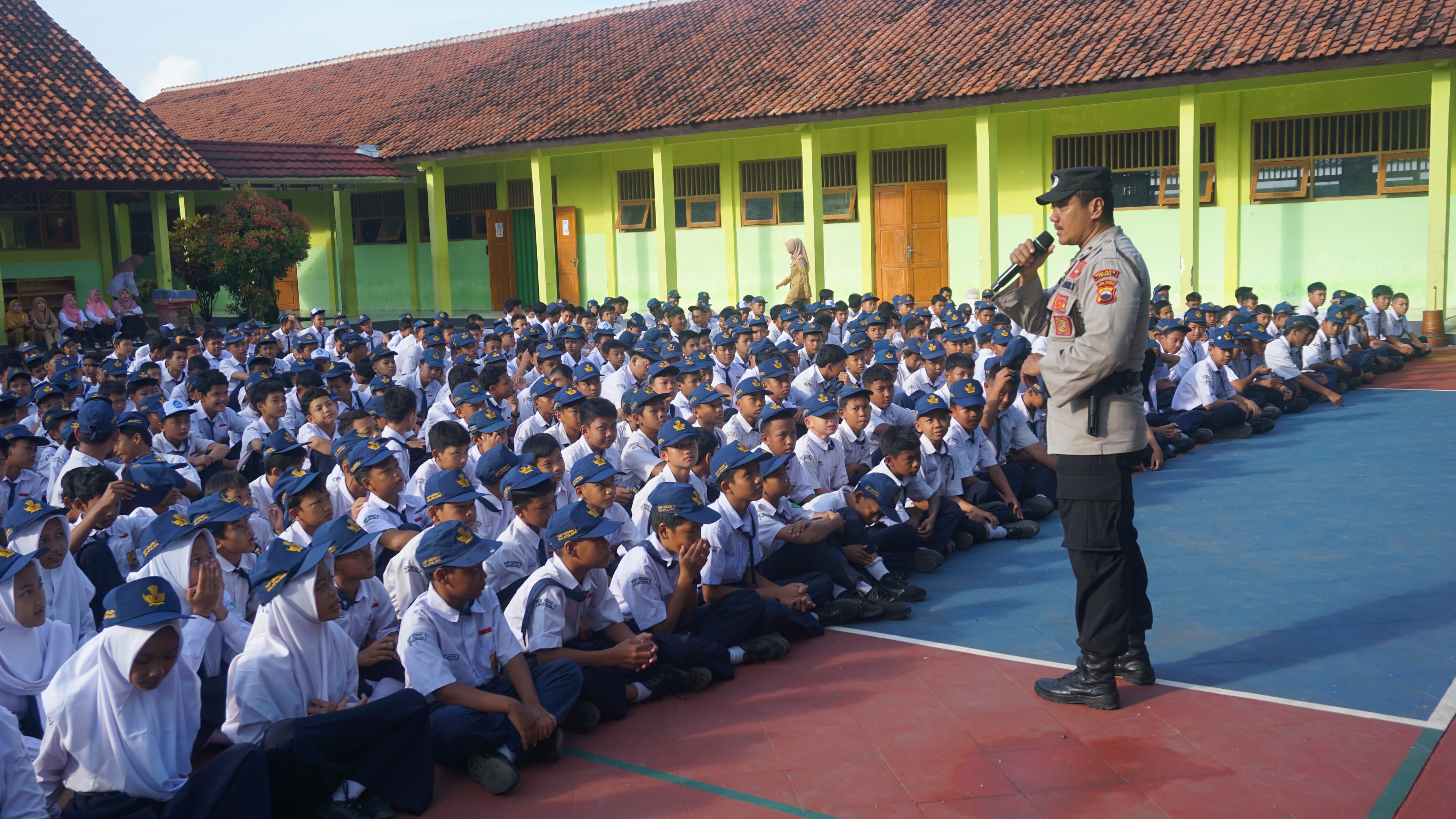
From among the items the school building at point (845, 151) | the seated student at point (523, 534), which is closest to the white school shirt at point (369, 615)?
the seated student at point (523, 534)

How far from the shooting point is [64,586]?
4391 mm

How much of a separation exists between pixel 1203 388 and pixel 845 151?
9642 millimetres

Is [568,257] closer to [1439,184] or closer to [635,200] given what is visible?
[635,200]

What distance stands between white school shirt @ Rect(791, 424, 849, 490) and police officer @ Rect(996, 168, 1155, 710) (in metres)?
2.43

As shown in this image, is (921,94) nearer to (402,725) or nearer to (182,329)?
(182,329)

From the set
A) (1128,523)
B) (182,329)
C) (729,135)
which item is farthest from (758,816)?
(729,135)

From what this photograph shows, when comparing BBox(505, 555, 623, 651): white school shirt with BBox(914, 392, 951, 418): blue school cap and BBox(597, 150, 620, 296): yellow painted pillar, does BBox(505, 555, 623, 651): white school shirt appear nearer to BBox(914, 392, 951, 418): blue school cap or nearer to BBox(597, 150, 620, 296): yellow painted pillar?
BBox(914, 392, 951, 418): blue school cap

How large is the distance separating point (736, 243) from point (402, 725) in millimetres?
15847

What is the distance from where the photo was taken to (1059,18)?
15.5 m

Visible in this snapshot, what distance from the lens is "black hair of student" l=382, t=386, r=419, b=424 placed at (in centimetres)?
697

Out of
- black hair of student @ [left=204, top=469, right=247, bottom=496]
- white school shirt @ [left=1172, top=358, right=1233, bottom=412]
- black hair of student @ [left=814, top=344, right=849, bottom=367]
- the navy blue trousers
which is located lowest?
the navy blue trousers

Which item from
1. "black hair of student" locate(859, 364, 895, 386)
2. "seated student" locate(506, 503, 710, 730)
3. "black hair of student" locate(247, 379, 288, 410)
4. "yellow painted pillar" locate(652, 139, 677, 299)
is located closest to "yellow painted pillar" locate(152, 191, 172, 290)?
"yellow painted pillar" locate(652, 139, 677, 299)

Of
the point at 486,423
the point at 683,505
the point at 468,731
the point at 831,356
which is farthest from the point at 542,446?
the point at 831,356

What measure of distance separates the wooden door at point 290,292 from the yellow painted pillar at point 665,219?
27.9 feet
